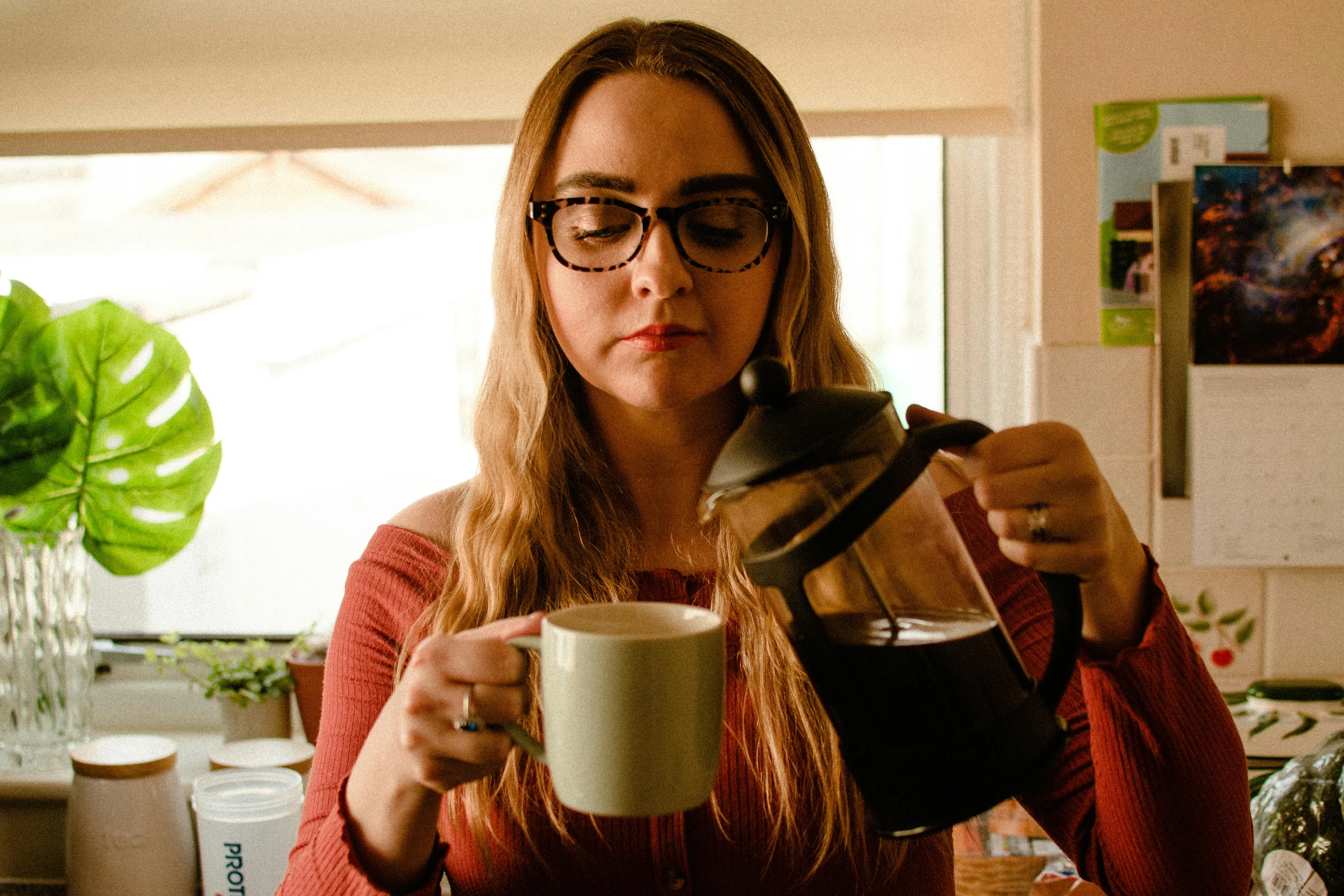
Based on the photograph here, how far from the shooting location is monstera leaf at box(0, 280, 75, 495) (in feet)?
4.61

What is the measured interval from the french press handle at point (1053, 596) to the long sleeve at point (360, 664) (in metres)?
0.44

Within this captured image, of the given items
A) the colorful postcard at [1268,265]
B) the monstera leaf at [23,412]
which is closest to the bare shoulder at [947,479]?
the colorful postcard at [1268,265]

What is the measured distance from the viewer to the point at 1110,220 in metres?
1.39

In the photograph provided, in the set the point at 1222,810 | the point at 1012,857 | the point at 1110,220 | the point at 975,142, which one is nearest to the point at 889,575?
the point at 1222,810

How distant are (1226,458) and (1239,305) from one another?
0.68 ft

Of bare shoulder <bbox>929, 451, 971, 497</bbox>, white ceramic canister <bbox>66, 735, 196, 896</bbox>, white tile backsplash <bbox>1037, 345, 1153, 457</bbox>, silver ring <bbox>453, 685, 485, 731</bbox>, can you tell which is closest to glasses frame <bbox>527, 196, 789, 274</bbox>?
bare shoulder <bbox>929, 451, 971, 497</bbox>

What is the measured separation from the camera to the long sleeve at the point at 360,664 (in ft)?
2.60

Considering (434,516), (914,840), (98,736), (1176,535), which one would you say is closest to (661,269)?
(434,516)

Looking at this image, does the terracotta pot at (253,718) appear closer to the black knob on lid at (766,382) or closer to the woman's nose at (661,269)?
the woman's nose at (661,269)

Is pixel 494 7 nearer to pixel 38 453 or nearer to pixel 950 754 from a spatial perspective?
pixel 38 453

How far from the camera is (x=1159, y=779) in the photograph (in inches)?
27.3

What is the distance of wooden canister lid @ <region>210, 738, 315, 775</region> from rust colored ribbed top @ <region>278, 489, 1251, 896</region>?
454 mm

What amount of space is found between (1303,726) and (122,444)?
1.63m

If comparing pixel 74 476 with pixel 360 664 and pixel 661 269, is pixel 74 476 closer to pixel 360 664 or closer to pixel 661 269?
pixel 360 664
